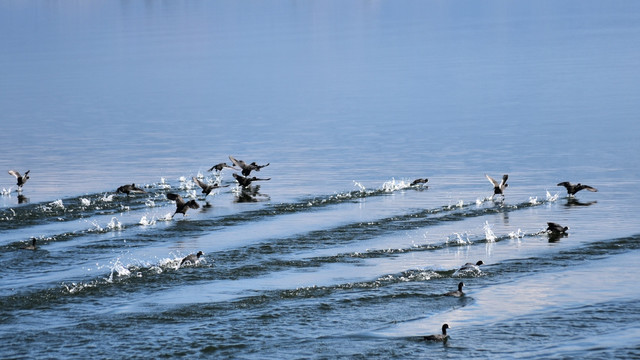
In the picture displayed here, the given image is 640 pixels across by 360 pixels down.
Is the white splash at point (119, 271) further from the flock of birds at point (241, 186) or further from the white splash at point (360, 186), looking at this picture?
the white splash at point (360, 186)

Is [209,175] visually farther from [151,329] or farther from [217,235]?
[151,329]

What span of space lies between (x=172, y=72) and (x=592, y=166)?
4251 centimetres

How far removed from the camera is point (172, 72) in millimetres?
77375

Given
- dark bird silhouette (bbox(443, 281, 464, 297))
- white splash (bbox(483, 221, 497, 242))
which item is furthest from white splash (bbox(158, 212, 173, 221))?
dark bird silhouette (bbox(443, 281, 464, 297))

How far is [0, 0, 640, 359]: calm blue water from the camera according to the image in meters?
21.5

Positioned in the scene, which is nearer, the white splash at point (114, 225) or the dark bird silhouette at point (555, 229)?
the dark bird silhouette at point (555, 229)

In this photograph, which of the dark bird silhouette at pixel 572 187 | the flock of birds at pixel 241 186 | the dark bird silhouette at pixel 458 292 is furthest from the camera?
the dark bird silhouette at pixel 572 187

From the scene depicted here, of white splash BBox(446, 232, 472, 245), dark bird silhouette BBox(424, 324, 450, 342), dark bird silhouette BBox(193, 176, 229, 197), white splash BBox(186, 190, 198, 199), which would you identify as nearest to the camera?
dark bird silhouette BBox(424, 324, 450, 342)

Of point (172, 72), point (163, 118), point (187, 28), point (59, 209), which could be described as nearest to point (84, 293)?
point (59, 209)

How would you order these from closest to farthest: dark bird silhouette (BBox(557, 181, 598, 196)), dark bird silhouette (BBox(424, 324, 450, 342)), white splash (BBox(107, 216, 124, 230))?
1. dark bird silhouette (BBox(424, 324, 450, 342))
2. white splash (BBox(107, 216, 124, 230))
3. dark bird silhouette (BBox(557, 181, 598, 196))

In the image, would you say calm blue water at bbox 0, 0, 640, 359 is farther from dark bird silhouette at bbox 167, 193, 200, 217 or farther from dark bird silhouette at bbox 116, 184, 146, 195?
dark bird silhouette at bbox 167, 193, 200, 217

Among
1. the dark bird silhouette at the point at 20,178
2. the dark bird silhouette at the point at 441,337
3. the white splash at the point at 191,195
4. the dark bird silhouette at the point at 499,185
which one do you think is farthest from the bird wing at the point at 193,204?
the dark bird silhouette at the point at 441,337

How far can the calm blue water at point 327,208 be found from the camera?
70.6 feet

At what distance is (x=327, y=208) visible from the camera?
33562 mm
